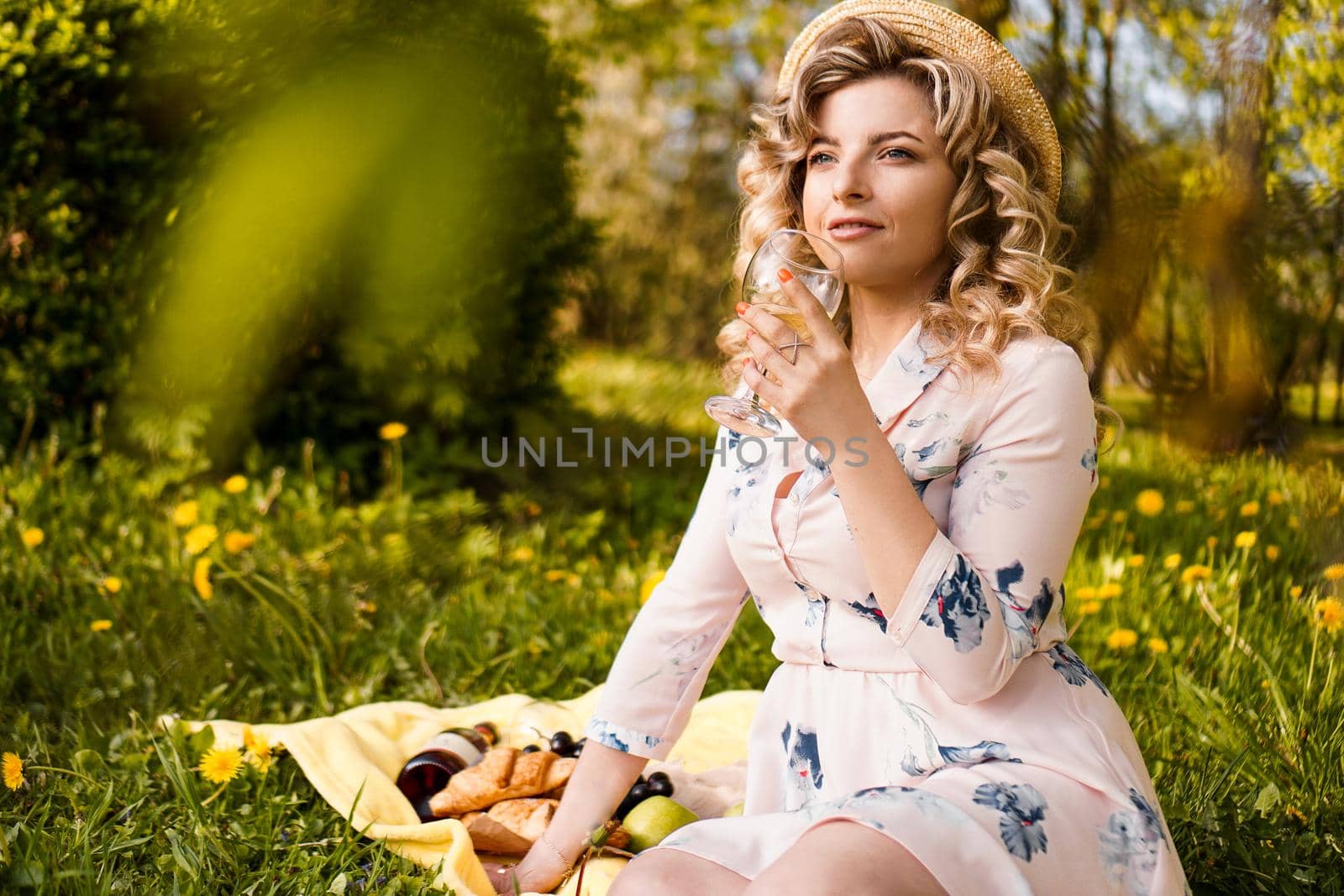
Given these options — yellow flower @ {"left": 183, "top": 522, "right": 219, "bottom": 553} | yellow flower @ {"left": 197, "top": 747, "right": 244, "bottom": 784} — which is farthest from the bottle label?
yellow flower @ {"left": 183, "top": 522, "right": 219, "bottom": 553}

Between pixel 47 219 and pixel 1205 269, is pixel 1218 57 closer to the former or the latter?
pixel 1205 269

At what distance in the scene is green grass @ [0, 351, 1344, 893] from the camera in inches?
87.2

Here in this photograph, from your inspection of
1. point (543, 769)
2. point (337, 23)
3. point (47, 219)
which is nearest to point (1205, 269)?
point (543, 769)

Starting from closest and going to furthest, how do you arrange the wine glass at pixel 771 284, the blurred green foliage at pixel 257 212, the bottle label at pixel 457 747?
the wine glass at pixel 771 284, the bottle label at pixel 457 747, the blurred green foliage at pixel 257 212

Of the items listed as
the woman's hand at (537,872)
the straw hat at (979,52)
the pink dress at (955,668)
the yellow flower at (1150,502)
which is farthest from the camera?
the yellow flower at (1150,502)

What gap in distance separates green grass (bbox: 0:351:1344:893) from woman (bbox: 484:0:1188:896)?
0.60 metres

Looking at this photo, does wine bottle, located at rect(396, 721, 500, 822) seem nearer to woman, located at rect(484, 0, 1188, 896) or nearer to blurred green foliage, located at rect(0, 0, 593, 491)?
woman, located at rect(484, 0, 1188, 896)

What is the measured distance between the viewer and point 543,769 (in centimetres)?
254

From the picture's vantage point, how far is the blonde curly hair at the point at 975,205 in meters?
1.91

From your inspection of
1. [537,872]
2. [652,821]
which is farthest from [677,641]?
[537,872]

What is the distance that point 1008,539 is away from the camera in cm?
171

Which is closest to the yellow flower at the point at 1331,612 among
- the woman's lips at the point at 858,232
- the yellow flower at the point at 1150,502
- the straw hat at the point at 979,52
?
the yellow flower at the point at 1150,502

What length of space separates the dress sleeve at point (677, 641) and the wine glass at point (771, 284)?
404mm

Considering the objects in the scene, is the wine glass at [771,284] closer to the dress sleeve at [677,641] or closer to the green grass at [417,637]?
Result: the dress sleeve at [677,641]
